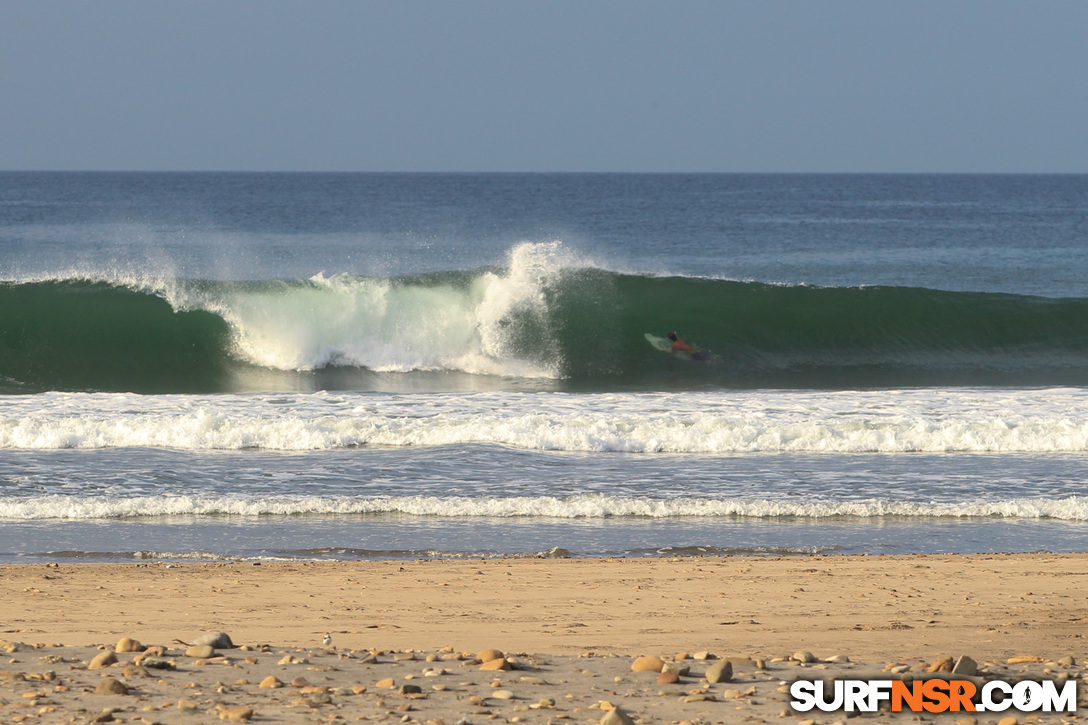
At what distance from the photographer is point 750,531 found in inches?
285

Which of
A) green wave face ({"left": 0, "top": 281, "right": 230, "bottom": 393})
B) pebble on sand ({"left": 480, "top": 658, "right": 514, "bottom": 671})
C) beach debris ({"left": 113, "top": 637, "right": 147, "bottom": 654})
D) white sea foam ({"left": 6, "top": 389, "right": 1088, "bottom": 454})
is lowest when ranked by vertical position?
pebble on sand ({"left": 480, "top": 658, "right": 514, "bottom": 671})

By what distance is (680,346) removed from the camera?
17.4m

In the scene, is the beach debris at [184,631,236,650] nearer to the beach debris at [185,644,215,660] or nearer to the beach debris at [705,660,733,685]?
the beach debris at [185,644,215,660]

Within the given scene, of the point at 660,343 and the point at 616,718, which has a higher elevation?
the point at 660,343

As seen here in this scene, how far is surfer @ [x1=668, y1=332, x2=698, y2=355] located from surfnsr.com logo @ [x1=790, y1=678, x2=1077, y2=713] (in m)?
13.3

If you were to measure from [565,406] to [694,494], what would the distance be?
3561 mm

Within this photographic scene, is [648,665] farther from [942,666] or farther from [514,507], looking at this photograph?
[514,507]

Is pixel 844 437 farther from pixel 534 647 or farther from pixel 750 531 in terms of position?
pixel 534 647

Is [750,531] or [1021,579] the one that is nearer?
[1021,579]

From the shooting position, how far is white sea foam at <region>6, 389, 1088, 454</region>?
965 centimetres

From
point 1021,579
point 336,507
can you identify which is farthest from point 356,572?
point 1021,579

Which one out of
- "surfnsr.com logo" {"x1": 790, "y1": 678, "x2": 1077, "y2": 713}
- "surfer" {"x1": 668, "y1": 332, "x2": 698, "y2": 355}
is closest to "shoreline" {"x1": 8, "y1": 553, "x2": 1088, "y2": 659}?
"surfnsr.com logo" {"x1": 790, "y1": 678, "x2": 1077, "y2": 713}

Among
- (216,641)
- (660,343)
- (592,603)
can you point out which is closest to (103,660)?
(216,641)

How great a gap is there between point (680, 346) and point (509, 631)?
12778 mm
